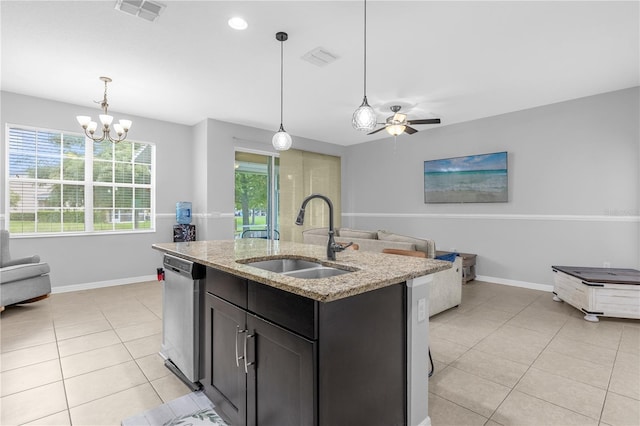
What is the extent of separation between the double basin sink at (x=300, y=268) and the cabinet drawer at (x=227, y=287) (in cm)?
18

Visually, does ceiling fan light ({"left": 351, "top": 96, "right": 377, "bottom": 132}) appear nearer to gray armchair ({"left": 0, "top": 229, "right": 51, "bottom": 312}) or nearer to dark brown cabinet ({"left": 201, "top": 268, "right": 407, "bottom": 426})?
dark brown cabinet ({"left": 201, "top": 268, "right": 407, "bottom": 426})

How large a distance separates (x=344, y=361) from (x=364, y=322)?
0.18 metres

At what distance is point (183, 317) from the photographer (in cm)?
215

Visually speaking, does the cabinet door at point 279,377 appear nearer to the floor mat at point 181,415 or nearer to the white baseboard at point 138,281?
the floor mat at point 181,415

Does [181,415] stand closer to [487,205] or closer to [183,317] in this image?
[183,317]

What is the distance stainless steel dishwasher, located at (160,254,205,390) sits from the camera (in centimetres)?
203

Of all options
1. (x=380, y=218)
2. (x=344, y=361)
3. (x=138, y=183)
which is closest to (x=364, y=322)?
(x=344, y=361)

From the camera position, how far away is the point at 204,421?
1857mm

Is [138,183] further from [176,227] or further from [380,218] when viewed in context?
[380,218]

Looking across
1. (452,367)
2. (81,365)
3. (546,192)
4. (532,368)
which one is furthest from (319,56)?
(546,192)

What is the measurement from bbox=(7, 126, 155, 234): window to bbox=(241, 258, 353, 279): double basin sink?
419 centimetres

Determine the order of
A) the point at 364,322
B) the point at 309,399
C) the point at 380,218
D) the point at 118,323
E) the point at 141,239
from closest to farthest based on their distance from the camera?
the point at 309,399 < the point at 364,322 < the point at 118,323 < the point at 141,239 < the point at 380,218

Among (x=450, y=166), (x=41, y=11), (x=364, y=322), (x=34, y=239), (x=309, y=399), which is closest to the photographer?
(x=309, y=399)

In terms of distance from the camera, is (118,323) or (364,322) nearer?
(364,322)
